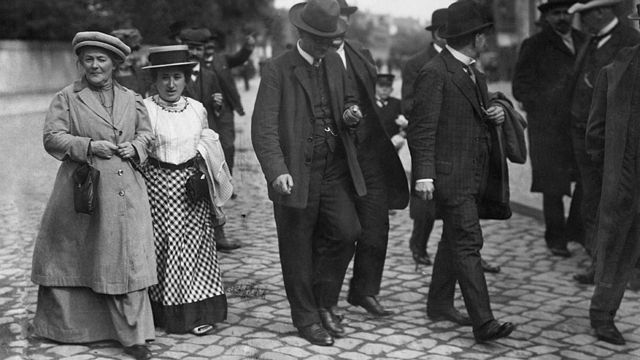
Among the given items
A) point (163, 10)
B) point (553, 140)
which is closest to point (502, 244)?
point (553, 140)

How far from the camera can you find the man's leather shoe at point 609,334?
5230mm

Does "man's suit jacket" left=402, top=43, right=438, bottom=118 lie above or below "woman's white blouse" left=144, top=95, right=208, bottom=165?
above

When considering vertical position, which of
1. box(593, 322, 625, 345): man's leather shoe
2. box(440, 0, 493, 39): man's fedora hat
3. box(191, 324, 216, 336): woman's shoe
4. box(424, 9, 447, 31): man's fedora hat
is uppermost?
box(424, 9, 447, 31): man's fedora hat

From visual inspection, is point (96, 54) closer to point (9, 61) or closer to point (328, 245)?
point (328, 245)

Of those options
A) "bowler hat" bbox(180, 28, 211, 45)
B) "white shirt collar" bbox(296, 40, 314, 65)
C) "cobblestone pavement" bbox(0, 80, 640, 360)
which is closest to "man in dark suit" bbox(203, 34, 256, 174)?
"bowler hat" bbox(180, 28, 211, 45)

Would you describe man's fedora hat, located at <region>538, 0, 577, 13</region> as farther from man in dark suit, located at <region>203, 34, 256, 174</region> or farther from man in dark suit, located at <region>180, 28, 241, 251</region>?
man in dark suit, located at <region>203, 34, 256, 174</region>

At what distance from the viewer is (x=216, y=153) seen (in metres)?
5.55

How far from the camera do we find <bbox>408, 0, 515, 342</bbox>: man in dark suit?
5254 mm

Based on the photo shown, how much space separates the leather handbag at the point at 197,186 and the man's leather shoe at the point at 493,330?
1.90 meters

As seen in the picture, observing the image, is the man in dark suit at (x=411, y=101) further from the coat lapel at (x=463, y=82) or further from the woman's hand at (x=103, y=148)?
the woman's hand at (x=103, y=148)

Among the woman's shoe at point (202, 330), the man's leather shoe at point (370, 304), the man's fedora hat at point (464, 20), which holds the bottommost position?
the woman's shoe at point (202, 330)

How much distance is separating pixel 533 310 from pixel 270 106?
2.38m

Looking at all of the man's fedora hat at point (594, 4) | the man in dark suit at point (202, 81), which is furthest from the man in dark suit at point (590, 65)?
the man in dark suit at point (202, 81)

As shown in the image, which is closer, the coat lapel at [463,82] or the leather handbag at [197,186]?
the coat lapel at [463,82]
